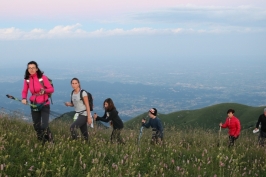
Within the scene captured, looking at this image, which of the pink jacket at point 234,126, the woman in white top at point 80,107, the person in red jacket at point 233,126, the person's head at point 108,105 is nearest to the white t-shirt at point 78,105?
the woman in white top at point 80,107

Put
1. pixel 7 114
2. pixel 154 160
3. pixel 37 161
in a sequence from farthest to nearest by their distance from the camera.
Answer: pixel 7 114 < pixel 154 160 < pixel 37 161

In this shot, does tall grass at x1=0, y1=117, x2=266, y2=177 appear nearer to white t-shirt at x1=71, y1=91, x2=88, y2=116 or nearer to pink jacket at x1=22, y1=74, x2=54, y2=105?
pink jacket at x1=22, y1=74, x2=54, y2=105

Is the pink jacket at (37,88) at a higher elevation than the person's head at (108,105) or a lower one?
higher

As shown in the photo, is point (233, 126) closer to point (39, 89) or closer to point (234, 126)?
point (234, 126)

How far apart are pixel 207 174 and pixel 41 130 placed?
14.4 feet

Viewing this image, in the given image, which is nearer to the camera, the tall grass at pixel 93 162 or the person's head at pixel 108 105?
the tall grass at pixel 93 162

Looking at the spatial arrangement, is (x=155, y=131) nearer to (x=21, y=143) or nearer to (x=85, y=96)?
(x=85, y=96)

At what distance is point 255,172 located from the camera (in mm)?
6422

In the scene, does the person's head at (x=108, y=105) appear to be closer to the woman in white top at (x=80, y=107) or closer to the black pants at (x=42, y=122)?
the woman in white top at (x=80, y=107)

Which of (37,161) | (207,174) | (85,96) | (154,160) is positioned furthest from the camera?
(85,96)

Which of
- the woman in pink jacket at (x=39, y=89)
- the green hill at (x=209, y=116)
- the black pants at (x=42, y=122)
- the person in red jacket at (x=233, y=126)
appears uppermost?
the woman in pink jacket at (x=39, y=89)

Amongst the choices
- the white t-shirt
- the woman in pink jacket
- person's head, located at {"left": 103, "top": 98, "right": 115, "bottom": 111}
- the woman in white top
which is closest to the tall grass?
the woman in pink jacket

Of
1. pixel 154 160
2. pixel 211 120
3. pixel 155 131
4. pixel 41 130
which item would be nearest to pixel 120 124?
pixel 155 131

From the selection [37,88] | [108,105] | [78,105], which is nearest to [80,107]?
[78,105]
